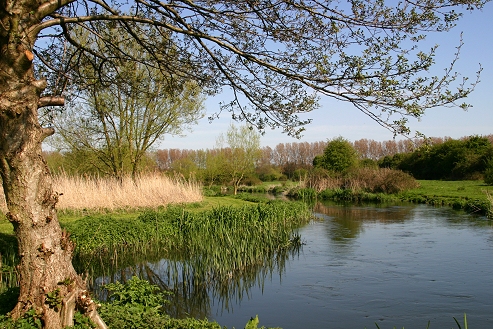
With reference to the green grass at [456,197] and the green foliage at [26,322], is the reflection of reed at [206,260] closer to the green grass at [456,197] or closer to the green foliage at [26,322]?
the green foliage at [26,322]

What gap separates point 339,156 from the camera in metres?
35.1

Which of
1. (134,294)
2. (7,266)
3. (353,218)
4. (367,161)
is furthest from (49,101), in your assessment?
(367,161)

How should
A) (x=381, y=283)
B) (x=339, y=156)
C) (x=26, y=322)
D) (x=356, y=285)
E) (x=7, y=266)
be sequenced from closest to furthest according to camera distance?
(x=26, y=322), (x=7, y=266), (x=356, y=285), (x=381, y=283), (x=339, y=156)

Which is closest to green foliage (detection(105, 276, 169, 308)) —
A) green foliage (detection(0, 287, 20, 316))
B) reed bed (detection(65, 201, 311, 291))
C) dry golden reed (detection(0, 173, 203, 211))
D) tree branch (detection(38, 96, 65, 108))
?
green foliage (detection(0, 287, 20, 316))

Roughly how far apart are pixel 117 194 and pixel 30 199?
1202cm

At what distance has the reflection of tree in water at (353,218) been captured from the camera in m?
14.4

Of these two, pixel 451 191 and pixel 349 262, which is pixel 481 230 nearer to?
pixel 349 262

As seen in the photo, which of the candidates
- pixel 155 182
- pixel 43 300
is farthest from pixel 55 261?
pixel 155 182

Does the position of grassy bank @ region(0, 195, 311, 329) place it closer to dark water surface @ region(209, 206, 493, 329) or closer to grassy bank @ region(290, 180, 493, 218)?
dark water surface @ region(209, 206, 493, 329)

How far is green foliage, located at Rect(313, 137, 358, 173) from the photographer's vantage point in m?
35.1

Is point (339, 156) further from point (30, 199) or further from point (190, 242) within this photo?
point (30, 199)

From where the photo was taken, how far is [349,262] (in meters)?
10.6

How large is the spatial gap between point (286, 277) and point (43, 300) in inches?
234

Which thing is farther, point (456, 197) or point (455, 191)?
point (455, 191)
